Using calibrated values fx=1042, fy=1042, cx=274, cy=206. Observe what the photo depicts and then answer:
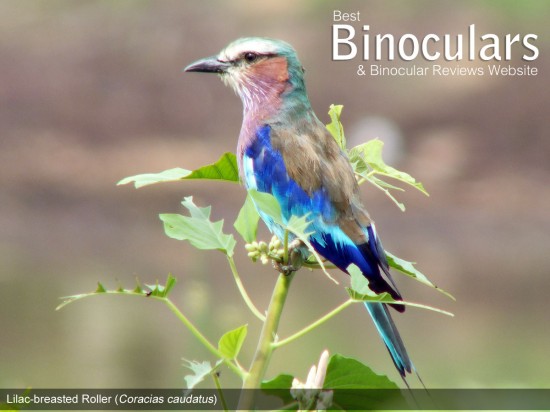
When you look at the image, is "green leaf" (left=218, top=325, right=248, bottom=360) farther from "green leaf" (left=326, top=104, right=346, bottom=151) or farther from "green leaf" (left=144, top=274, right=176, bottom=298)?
"green leaf" (left=326, top=104, right=346, bottom=151)

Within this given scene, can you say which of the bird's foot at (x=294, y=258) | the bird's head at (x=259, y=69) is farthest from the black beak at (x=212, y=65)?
the bird's foot at (x=294, y=258)

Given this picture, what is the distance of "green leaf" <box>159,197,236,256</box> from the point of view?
0.89 m

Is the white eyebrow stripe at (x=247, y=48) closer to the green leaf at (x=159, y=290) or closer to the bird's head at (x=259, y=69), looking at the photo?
the bird's head at (x=259, y=69)

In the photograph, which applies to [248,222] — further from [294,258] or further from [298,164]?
[298,164]

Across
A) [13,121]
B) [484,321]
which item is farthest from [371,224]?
[13,121]

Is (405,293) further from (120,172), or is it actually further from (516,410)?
(516,410)

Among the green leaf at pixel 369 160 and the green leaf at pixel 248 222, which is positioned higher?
the green leaf at pixel 369 160

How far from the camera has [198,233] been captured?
3.02 feet

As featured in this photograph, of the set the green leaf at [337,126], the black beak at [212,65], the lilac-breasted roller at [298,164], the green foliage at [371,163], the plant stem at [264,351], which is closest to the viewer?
the plant stem at [264,351]

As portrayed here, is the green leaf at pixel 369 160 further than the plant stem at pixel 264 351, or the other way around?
the green leaf at pixel 369 160

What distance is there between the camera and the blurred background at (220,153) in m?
5.51

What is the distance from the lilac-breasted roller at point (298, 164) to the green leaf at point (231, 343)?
346 millimetres

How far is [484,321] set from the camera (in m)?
5.55

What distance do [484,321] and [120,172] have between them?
3744 millimetres
